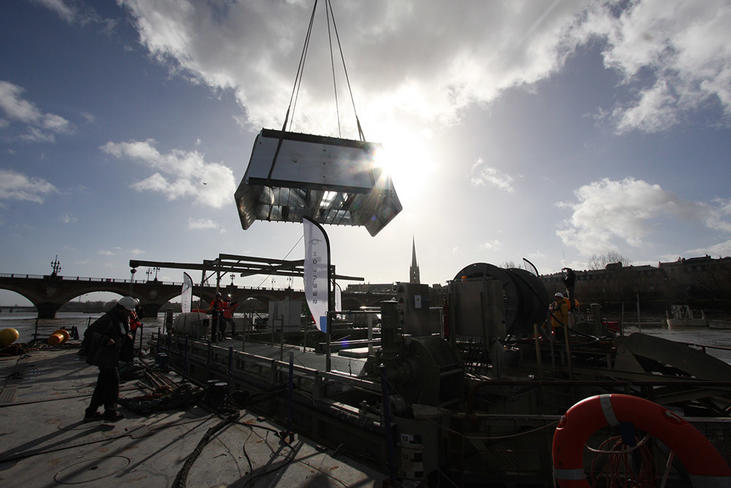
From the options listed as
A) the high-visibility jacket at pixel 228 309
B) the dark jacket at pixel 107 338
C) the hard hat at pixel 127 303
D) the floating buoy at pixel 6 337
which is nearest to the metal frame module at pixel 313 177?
the hard hat at pixel 127 303

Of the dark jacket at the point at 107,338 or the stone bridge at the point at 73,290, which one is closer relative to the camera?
the dark jacket at the point at 107,338

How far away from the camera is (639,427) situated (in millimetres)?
2613

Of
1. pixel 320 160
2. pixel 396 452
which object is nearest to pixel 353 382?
pixel 396 452

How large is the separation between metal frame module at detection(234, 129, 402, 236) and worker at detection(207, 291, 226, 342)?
16.4 ft

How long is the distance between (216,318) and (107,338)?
7.28 meters

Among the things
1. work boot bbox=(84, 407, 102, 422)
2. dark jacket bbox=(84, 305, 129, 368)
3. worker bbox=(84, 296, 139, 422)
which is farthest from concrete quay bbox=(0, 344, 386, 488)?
dark jacket bbox=(84, 305, 129, 368)

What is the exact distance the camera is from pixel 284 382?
24.2ft

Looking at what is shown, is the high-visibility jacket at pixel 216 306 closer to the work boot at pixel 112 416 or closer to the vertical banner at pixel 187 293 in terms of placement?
the vertical banner at pixel 187 293

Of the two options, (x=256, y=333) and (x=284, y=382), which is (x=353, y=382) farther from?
(x=256, y=333)

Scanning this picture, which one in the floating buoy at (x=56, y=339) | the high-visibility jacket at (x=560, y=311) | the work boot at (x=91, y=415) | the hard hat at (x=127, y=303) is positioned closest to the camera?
the work boot at (x=91, y=415)

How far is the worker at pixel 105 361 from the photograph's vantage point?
18.3 feet

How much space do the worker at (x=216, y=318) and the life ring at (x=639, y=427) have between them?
12461mm

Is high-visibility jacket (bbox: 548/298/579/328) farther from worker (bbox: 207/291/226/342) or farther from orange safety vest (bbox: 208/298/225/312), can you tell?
orange safety vest (bbox: 208/298/225/312)

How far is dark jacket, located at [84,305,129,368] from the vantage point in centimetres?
572
